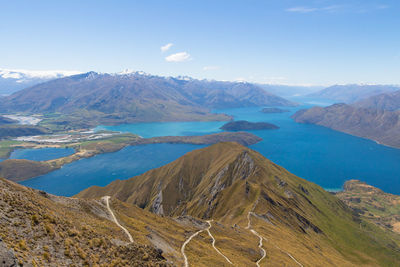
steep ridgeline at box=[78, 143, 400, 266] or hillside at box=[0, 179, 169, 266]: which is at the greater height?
hillside at box=[0, 179, 169, 266]

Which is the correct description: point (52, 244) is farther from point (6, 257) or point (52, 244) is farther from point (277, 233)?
point (277, 233)

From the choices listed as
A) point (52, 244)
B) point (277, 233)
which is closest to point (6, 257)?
point (52, 244)

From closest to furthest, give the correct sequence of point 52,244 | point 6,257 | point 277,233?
point 6,257, point 52,244, point 277,233

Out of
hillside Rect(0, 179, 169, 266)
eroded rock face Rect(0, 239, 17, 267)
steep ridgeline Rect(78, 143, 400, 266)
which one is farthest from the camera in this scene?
steep ridgeline Rect(78, 143, 400, 266)

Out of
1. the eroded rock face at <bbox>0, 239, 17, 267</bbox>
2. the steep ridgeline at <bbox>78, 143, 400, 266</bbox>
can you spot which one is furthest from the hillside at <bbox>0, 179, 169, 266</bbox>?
the steep ridgeline at <bbox>78, 143, 400, 266</bbox>

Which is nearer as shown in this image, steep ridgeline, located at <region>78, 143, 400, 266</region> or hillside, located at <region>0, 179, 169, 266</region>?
hillside, located at <region>0, 179, 169, 266</region>

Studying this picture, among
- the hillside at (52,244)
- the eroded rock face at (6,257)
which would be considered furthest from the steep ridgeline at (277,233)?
the eroded rock face at (6,257)

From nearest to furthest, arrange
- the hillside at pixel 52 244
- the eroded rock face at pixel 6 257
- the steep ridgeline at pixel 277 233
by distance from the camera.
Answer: the eroded rock face at pixel 6 257, the hillside at pixel 52 244, the steep ridgeline at pixel 277 233

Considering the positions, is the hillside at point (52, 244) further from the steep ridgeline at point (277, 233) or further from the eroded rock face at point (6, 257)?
the steep ridgeline at point (277, 233)

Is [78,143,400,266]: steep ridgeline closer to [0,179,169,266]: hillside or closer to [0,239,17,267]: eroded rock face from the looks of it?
[0,179,169,266]: hillside
